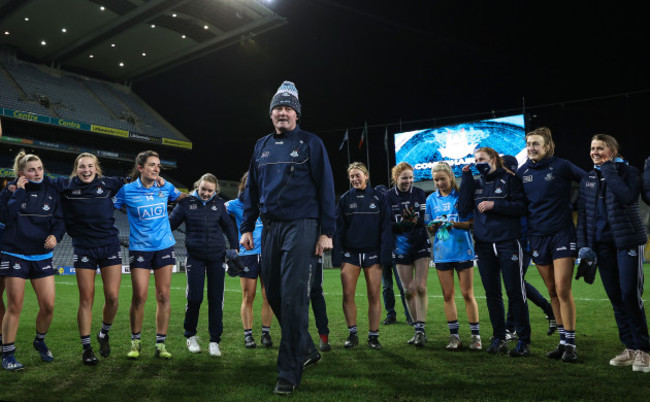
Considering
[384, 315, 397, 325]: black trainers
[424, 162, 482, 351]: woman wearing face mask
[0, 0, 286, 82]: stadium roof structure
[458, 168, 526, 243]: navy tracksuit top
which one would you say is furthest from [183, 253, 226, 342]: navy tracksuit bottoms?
[0, 0, 286, 82]: stadium roof structure

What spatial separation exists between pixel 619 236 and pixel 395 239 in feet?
8.61

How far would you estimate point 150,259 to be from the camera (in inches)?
221

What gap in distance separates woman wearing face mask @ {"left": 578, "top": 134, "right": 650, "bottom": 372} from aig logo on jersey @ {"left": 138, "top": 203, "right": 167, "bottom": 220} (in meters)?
4.51

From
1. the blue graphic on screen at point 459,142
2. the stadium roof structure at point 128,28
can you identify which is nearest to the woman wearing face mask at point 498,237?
the blue graphic on screen at point 459,142

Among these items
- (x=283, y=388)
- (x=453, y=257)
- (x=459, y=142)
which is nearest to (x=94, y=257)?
(x=283, y=388)

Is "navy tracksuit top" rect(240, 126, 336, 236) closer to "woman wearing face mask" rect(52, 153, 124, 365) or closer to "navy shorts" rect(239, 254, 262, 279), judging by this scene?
"woman wearing face mask" rect(52, 153, 124, 365)

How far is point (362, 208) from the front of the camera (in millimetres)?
6254

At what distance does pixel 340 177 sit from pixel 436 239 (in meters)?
37.4

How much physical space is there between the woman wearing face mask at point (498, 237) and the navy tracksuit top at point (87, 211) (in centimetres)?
399

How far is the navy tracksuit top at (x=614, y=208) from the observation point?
183 inches

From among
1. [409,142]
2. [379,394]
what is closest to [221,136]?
[409,142]

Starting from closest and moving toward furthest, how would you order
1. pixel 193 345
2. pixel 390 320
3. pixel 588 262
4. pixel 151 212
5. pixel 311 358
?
1. pixel 588 262
2. pixel 311 358
3. pixel 151 212
4. pixel 193 345
5. pixel 390 320

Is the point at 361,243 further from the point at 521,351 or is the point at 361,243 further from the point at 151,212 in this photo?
the point at 151,212

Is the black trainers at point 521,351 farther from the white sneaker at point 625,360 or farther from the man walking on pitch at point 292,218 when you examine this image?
the man walking on pitch at point 292,218
